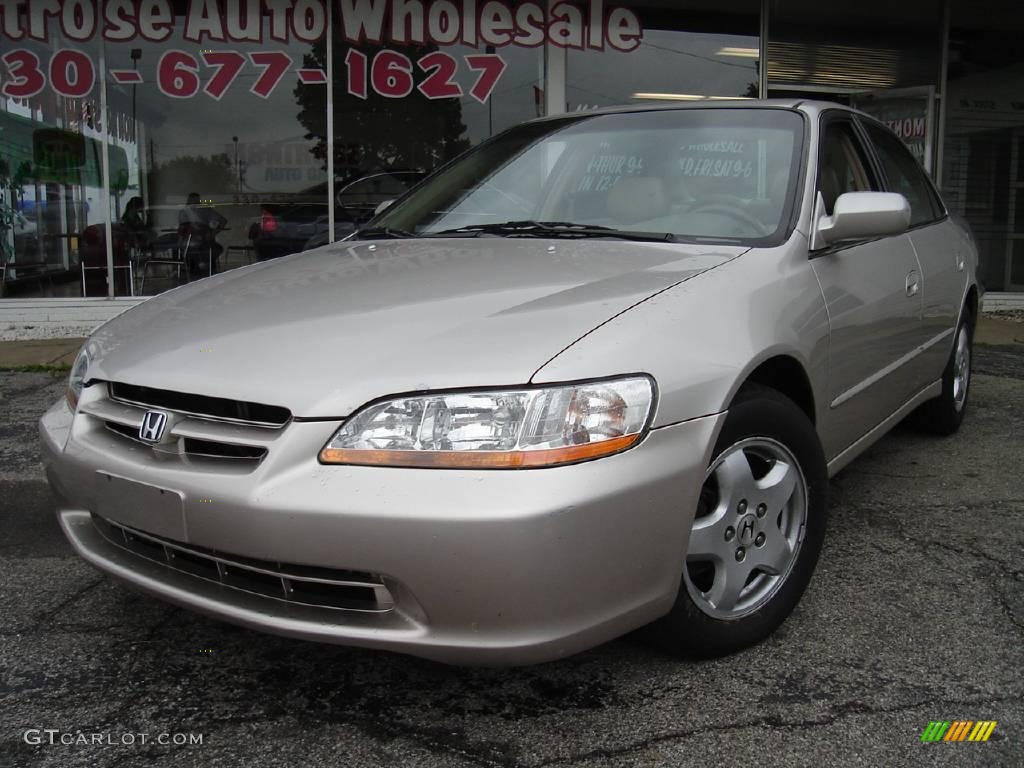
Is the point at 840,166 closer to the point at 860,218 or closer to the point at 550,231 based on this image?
the point at 860,218

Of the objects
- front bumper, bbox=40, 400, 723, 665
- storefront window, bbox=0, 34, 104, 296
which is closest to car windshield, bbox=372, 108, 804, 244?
front bumper, bbox=40, 400, 723, 665

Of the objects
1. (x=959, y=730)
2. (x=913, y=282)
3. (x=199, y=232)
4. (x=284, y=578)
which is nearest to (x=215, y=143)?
(x=199, y=232)

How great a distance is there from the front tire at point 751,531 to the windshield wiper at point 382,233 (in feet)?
4.82

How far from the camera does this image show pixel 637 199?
3.12m

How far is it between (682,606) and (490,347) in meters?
0.76

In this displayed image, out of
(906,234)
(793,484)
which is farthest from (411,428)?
(906,234)

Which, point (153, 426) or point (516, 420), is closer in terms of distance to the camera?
point (516, 420)

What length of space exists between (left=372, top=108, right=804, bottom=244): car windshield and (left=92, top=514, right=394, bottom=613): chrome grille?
143cm

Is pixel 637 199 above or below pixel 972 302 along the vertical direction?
above

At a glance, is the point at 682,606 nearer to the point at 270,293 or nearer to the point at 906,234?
the point at 270,293

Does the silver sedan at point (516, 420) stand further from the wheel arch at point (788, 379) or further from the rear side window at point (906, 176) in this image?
the rear side window at point (906, 176)

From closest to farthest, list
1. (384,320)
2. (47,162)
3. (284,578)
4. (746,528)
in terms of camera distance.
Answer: (284,578) < (384,320) < (746,528) < (47,162)

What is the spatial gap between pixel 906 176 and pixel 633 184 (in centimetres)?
165

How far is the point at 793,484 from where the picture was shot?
100.0 inches
